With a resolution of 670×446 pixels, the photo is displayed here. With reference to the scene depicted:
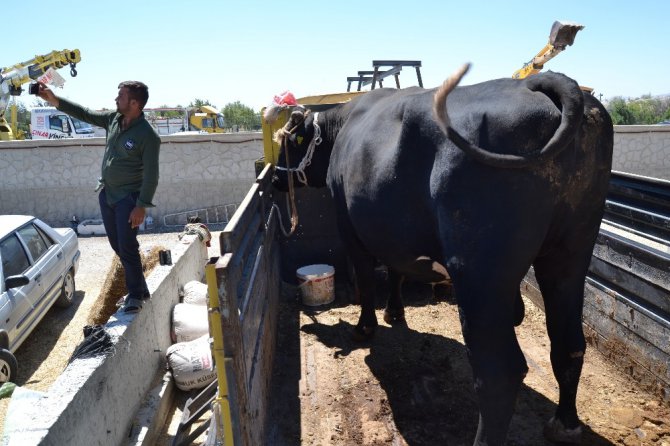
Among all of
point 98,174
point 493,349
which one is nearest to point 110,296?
point 493,349

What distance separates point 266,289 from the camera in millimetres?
3754

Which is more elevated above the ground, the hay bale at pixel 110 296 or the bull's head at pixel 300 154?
the bull's head at pixel 300 154

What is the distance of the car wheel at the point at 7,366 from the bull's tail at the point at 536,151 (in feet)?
15.7

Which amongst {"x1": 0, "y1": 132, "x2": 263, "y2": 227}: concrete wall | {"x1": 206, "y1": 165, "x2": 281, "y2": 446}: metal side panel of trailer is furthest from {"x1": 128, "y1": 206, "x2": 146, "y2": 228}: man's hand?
{"x1": 0, "y1": 132, "x2": 263, "y2": 227}: concrete wall

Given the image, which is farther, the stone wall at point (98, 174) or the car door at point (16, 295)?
the stone wall at point (98, 174)

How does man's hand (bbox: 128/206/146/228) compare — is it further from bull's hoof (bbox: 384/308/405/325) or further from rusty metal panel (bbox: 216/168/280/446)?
bull's hoof (bbox: 384/308/405/325)

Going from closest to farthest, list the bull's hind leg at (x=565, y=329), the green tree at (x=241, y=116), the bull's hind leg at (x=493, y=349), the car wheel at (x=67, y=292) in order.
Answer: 1. the bull's hind leg at (x=493, y=349)
2. the bull's hind leg at (x=565, y=329)
3. the car wheel at (x=67, y=292)
4. the green tree at (x=241, y=116)

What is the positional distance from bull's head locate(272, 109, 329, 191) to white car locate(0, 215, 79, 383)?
3018 mm

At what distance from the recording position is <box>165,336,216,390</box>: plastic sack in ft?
13.8

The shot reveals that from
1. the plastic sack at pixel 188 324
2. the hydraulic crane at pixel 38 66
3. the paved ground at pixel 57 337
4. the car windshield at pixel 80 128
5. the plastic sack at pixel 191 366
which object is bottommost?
the paved ground at pixel 57 337

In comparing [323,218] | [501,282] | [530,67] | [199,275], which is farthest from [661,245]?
[530,67]

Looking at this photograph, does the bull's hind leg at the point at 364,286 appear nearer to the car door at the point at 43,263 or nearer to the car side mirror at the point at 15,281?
the car side mirror at the point at 15,281

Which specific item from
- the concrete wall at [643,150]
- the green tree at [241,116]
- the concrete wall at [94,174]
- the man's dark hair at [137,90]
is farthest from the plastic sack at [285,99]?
the green tree at [241,116]

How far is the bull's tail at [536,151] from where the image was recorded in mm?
2210
